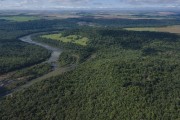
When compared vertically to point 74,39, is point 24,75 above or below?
below

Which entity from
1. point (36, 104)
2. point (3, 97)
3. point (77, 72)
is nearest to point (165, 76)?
point (77, 72)

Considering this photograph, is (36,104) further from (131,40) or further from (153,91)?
(131,40)

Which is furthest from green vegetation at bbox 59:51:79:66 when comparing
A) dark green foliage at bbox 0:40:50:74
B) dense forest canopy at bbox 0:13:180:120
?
dark green foliage at bbox 0:40:50:74

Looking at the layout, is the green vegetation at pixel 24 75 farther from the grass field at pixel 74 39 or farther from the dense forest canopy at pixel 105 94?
the grass field at pixel 74 39

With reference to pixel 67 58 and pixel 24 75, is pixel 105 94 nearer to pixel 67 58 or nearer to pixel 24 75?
pixel 24 75

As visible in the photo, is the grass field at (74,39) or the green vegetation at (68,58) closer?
the green vegetation at (68,58)

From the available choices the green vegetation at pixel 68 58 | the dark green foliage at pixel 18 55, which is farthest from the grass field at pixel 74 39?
the green vegetation at pixel 68 58

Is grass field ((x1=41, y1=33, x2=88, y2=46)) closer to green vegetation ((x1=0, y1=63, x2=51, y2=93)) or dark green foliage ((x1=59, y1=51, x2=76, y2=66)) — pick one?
dark green foliage ((x1=59, y1=51, x2=76, y2=66))

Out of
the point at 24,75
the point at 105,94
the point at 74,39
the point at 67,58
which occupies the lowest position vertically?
the point at 24,75

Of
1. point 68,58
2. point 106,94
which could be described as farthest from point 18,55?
point 106,94
